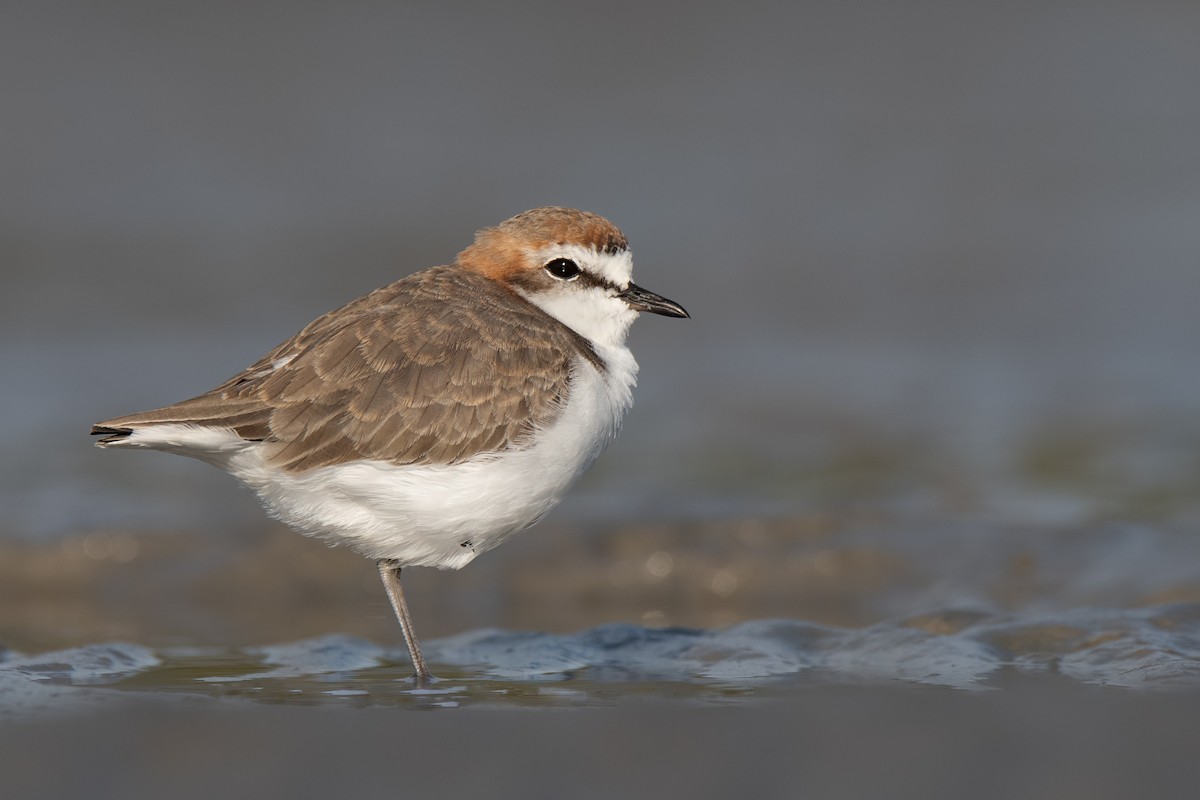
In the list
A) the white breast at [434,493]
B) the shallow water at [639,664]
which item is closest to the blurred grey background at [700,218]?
the shallow water at [639,664]

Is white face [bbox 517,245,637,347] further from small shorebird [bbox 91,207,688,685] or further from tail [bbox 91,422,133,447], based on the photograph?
tail [bbox 91,422,133,447]

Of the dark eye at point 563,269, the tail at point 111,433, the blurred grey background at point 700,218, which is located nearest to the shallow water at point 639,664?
the tail at point 111,433

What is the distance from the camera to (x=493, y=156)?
20828mm

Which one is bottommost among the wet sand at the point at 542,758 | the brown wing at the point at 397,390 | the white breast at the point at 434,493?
the wet sand at the point at 542,758

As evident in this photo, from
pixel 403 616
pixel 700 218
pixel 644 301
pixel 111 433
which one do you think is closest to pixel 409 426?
pixel 403 616

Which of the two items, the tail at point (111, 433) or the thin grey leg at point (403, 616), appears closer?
the tail at point (111, 433)

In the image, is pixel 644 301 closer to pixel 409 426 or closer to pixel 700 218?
pixel 409 426

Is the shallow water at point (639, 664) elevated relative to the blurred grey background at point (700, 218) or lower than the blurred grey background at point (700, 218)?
lower

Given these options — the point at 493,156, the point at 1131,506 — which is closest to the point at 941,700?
the point at 1131,506

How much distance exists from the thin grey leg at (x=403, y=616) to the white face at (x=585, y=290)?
1671 mm

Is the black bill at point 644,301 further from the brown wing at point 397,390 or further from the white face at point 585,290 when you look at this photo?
the brown wing at point 397,390

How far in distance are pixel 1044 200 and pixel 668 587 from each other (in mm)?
11617

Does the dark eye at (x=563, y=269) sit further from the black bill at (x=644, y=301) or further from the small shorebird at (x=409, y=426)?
the small shorebird at (x=409, y=426)

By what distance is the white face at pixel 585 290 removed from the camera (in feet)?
27.0
